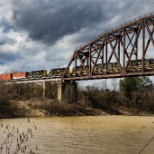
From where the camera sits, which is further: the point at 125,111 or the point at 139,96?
the point at 139,96

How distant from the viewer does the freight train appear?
5705cm

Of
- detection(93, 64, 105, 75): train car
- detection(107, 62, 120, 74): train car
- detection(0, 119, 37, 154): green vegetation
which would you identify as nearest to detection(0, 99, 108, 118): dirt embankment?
detection(93, 64, 105, 75): train car

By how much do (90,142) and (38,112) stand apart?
33.7 metres

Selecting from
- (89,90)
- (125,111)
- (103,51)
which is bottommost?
(125,111)

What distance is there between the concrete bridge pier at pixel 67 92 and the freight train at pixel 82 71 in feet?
7.95

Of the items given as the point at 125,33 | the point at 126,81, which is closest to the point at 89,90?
the point at 126,81

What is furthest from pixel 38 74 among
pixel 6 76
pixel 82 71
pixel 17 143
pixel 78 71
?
pixel 17 143

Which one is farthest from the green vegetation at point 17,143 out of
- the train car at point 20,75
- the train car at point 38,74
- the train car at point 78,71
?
the train car at point 20,75

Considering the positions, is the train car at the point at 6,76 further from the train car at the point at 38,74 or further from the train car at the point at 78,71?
the train car at the point at 78,71

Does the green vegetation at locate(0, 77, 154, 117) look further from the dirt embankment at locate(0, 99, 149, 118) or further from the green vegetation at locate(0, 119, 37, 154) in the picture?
the green vegetation at locate(0, 119, 37, 154)

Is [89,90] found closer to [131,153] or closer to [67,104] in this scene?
[67,104]

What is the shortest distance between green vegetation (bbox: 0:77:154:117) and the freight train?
3.22m

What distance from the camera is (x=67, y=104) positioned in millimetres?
65125

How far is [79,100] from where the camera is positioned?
7388 cm
